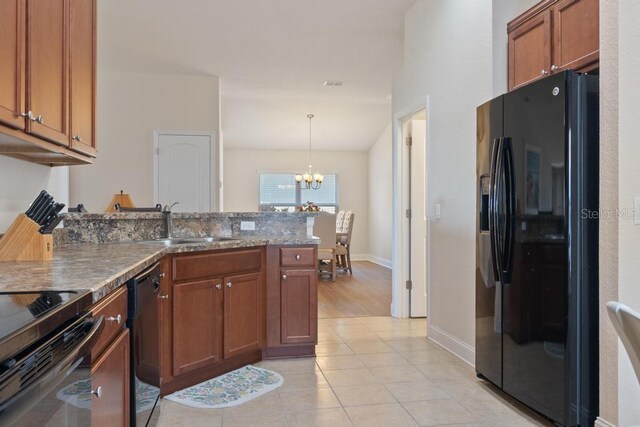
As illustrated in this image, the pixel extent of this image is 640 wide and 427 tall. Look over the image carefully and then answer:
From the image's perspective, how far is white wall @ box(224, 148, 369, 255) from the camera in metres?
10.2

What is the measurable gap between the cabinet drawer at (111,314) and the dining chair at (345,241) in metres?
6.37

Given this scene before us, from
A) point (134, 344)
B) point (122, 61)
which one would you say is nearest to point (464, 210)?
point (134, 344)

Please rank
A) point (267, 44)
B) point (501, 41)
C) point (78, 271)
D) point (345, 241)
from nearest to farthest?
point (78, 271), point (501, 41), point (267, 44), point (345, 241)

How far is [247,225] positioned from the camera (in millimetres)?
3674

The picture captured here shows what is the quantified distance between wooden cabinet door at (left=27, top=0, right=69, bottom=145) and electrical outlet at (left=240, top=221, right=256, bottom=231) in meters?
1.76

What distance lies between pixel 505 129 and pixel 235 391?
2.16 meters

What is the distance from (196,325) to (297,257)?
2.96 feet

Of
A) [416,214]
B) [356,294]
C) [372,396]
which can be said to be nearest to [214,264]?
[372,396]

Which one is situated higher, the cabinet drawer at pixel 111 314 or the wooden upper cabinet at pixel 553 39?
the wooden upper cabinet at pixel 553 39

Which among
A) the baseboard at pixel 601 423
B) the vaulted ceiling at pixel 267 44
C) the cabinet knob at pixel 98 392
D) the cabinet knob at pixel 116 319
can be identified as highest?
the vaulted ceiling at pixel 267 44

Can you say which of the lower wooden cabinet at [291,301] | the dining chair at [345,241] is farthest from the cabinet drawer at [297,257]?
the dining chair at [345,241]

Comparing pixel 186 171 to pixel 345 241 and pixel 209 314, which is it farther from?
pixel 209 314

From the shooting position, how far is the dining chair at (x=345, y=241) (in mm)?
8086

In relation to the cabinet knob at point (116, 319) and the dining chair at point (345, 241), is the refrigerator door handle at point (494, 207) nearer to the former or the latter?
the cabinet knob at point (116, 319)
